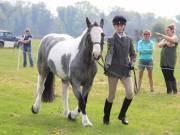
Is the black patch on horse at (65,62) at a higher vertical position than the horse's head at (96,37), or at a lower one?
lower

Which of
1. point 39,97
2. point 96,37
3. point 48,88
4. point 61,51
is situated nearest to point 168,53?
point 48,88

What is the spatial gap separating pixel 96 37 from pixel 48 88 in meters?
2.57

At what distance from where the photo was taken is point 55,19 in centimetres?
14188

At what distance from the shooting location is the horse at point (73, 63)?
312 inches

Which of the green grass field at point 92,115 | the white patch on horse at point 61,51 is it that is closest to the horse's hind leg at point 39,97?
the green grass field at point 92,115

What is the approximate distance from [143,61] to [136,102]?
237cm

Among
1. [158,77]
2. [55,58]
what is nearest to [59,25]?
[158,77]

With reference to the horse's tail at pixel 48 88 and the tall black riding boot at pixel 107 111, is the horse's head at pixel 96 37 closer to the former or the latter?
the tall black riding boot at pixel 107 111

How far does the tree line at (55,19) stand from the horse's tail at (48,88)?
113491 mm

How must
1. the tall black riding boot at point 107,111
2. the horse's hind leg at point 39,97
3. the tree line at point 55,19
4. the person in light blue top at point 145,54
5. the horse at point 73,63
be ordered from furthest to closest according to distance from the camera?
the tree line at point 55,19 < the person in light blue top at point 145,54 < the horse's hind leg at point 39,97 < the tall black riding boot at point 107,111 < the horse at point 73,63

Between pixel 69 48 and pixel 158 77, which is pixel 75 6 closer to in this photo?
pixel 158 77

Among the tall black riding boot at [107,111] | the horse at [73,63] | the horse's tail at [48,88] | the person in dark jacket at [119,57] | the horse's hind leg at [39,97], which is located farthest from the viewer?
the horse's tail at [48,88]

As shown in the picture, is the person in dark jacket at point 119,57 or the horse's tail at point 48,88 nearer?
the person in dark jacket at point 119,57

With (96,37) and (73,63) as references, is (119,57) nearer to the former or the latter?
(96,37)
